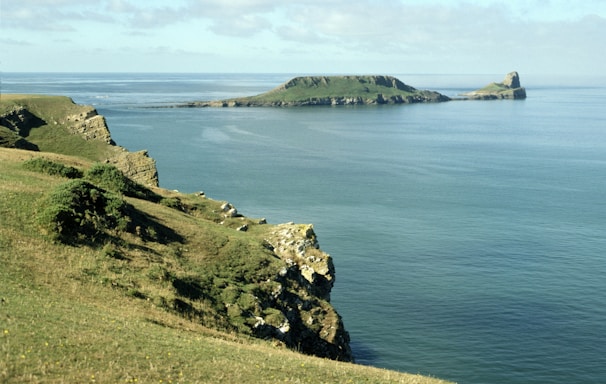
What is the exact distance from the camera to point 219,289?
1587 inches

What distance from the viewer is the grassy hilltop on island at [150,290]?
76.2 ft

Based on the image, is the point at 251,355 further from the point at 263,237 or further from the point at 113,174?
the point at 113,174

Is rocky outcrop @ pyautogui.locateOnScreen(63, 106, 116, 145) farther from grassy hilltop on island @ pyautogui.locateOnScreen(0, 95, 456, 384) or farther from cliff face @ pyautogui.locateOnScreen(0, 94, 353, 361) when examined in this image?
cliff face @ pyautogui.locateOnScreen(0, 94, 353, 361)

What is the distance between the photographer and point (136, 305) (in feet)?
108

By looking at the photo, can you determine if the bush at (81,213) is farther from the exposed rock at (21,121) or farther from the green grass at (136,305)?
the exposed rock at (21,121)

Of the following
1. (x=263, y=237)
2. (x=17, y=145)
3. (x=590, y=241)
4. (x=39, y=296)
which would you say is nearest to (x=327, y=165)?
(x=590, y=241)

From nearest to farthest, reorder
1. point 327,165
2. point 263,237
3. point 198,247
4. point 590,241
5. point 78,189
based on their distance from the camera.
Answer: point 78,189
point 198,247
point 263,237
point 590,241
point 327,165

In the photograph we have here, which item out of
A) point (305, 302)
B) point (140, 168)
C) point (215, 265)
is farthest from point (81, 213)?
point (140, 168)

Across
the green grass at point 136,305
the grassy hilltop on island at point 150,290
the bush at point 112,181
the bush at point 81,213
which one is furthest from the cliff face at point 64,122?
the bush at point 81,213

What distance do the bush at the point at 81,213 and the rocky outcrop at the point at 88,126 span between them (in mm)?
57364

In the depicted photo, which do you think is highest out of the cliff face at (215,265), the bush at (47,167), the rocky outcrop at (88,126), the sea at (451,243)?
the rocky outcrop at (88,126)

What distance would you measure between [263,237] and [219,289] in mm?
14388

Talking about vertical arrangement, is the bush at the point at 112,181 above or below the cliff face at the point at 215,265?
above

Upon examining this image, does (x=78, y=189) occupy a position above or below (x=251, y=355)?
above
